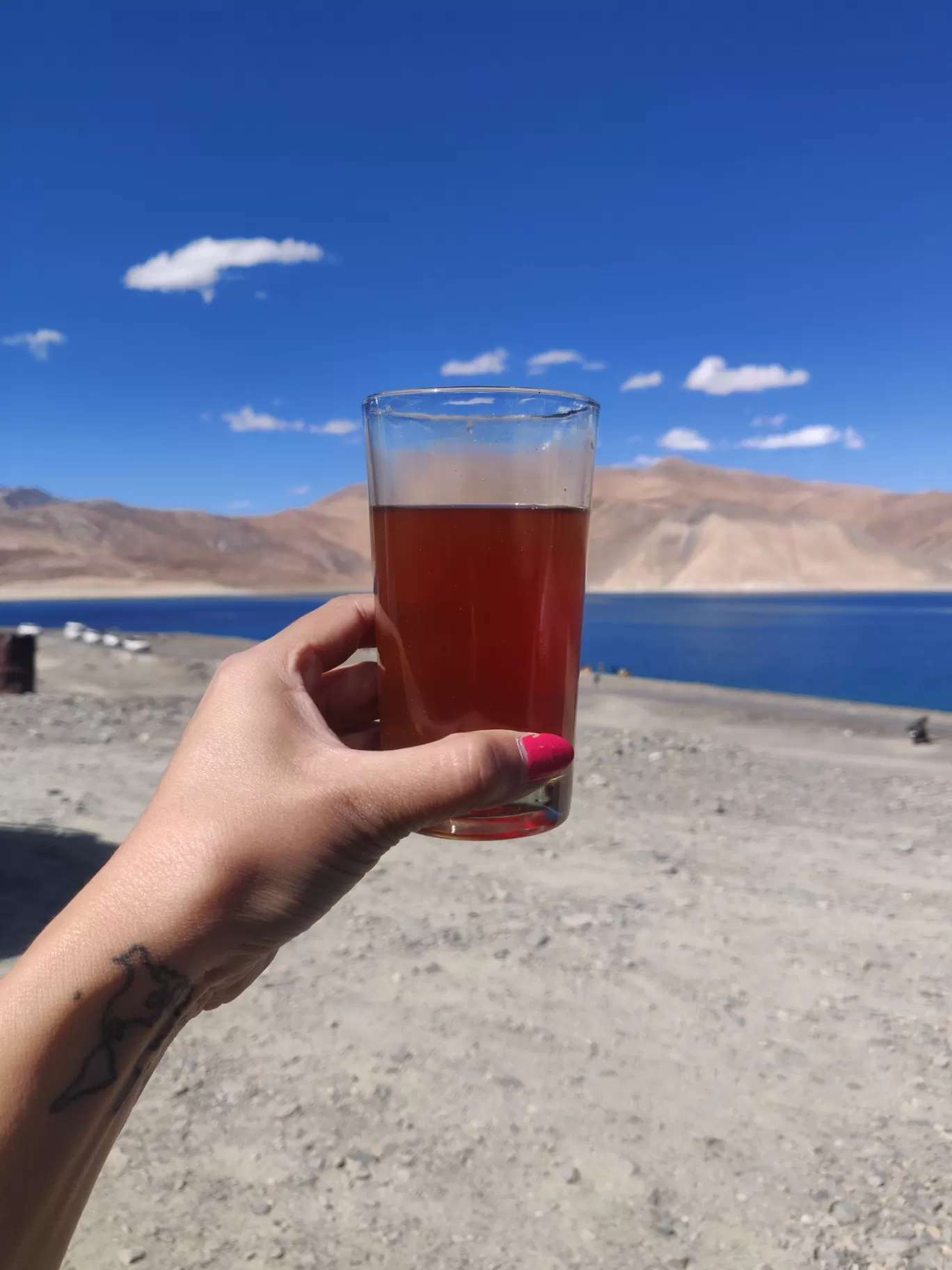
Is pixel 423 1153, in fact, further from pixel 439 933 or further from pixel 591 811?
pixel 591 811

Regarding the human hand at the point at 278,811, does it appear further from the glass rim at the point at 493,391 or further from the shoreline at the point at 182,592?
the shoreline at the point at 182,592

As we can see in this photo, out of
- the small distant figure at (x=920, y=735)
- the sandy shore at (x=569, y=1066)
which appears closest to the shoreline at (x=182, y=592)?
the small distant figure at (x=920, y=735)

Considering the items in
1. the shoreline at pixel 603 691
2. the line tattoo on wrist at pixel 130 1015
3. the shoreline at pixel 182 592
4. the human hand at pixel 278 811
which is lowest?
the shoreline at pixel 182 592

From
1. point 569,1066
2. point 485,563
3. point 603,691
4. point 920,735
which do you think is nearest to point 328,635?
point 485,563

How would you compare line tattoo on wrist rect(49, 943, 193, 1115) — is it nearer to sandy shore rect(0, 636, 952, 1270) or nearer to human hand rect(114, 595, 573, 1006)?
human hand rect(114, 595, 573, 1006)

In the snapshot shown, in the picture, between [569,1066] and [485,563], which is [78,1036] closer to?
[485,563]
